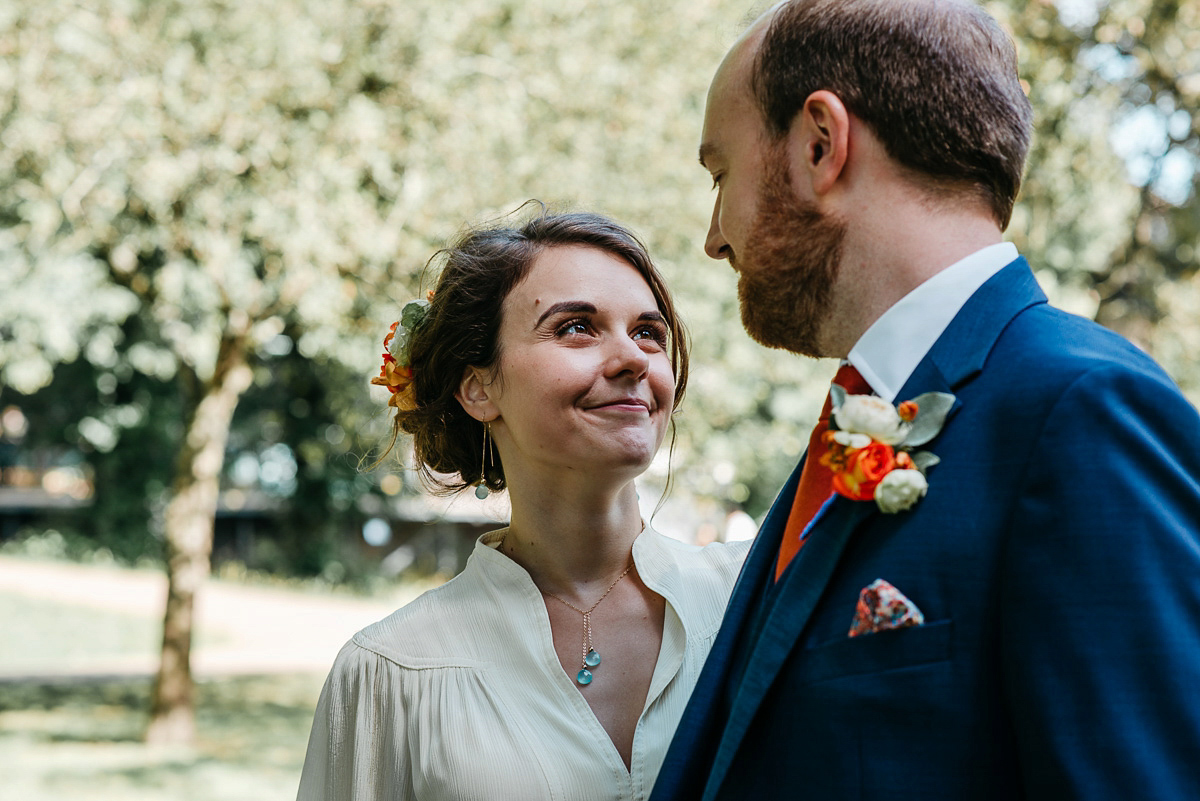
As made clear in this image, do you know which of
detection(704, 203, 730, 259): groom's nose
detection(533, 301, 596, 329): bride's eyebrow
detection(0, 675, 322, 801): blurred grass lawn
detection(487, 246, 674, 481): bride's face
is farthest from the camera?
detection(0, 675, 322, 801): blurred grass lawn

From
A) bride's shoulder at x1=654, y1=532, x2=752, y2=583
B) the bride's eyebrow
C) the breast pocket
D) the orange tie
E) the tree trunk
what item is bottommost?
the tree trunk

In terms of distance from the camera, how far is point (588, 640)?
2598 millimetres

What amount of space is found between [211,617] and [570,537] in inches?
778

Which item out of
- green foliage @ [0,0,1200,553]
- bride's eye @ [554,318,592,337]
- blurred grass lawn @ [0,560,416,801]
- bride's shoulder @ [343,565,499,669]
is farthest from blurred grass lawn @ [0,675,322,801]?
bride's eye @ [554,318,592,337]

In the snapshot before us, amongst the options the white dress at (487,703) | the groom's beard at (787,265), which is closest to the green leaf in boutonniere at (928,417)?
the groom's beard at (787,265)

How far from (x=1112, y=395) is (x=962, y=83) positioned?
50 cm

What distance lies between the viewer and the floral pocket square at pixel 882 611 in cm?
139

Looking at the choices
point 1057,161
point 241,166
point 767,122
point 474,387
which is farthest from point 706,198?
point 767,122

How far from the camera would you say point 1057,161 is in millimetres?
9281

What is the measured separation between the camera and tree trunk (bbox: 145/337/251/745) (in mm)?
10719

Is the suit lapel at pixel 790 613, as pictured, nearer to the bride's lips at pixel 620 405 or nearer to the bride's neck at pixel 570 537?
the bride's lips at pixel 620 405

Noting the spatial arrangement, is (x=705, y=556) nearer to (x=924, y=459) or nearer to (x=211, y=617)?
(x=924, y=459)

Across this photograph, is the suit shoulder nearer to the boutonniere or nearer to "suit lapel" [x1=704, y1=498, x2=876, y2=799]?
the boutonniere

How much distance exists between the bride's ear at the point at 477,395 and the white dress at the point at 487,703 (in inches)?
12.9
